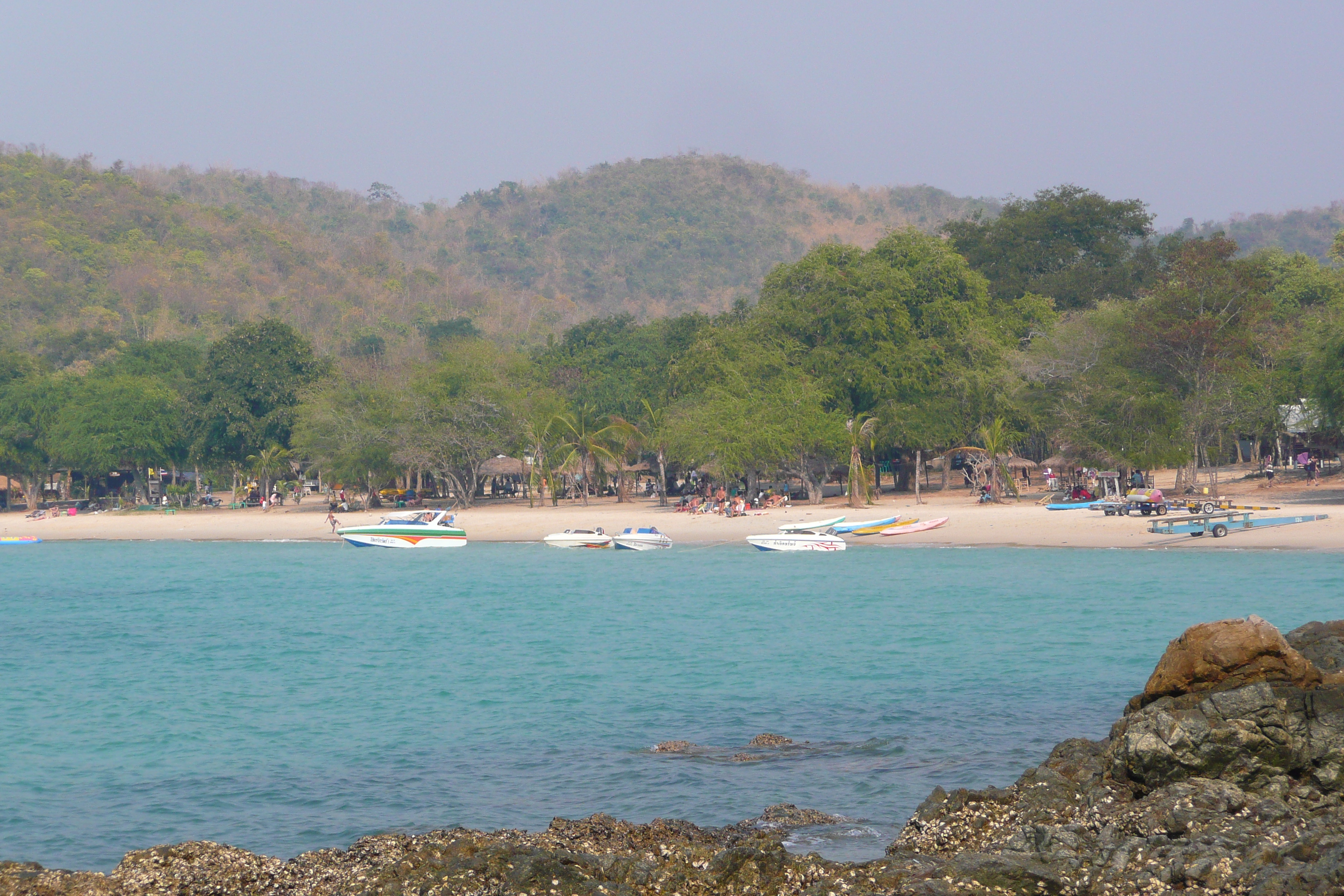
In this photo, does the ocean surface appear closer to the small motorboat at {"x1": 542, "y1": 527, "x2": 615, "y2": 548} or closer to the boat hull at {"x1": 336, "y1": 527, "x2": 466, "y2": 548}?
the small motorboat at {"x1": 542, "y1": 527, "x2": 615, "y2": 548}

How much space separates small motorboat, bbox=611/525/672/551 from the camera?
130 ft

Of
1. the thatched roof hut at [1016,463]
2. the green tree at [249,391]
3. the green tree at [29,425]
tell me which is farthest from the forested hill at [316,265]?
the thatched roof hut at [1016,463]

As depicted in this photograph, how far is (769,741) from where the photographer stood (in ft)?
45.3

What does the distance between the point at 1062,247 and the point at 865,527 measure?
1249 inches

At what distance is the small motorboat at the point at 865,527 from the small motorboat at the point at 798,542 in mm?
1359

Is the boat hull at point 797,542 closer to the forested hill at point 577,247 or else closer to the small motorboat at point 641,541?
the small motorboat at point 641,541

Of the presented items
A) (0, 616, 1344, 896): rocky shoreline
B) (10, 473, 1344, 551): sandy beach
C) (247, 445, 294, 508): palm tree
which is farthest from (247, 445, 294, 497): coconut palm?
(0, 616, 1344, 896): rocky shoreline

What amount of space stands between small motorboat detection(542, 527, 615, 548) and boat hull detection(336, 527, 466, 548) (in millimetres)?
3965

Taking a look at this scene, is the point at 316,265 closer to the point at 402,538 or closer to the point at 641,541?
Answer: the point at 402,538

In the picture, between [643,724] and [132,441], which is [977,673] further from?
[132,441]

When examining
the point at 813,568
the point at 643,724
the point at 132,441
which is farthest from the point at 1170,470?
the point at 132,441

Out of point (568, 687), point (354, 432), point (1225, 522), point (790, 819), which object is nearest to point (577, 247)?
point (354, 432)

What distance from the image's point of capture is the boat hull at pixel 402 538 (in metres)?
43.0

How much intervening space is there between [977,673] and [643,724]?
5.77 m
